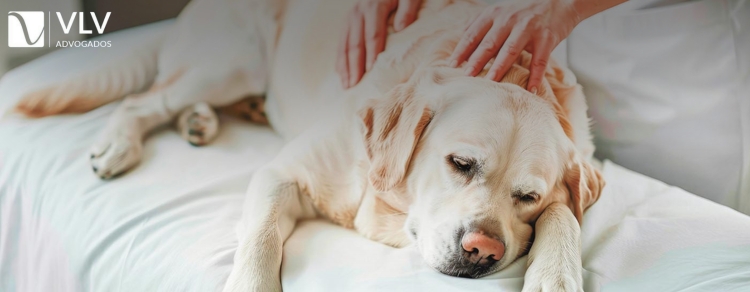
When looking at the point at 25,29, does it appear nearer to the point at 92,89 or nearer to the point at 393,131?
the point at 92,89

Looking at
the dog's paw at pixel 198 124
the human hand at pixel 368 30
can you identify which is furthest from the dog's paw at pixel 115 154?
the human hand at pixel 368 30

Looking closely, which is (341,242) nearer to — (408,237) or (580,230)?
(408,237)

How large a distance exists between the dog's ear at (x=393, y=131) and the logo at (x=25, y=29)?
961 mm

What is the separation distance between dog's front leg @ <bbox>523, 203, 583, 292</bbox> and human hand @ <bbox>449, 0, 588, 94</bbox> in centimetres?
24

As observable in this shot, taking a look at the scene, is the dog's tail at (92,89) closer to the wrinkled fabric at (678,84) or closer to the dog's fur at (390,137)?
the dog's fur at (390,137)

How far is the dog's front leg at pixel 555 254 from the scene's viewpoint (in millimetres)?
936

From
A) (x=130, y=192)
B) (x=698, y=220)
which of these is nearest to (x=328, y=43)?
(x=130, y=192)

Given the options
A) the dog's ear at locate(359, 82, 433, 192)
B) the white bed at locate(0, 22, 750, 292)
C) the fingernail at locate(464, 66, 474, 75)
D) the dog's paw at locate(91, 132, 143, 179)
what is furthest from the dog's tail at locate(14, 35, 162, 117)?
the fingernail at locate(464, 66, 474, 75)

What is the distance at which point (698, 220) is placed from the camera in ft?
3.39

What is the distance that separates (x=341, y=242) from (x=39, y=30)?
1038mm

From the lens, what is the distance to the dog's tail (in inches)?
61.1

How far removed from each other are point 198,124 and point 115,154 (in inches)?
8.3

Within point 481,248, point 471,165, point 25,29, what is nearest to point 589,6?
point 471,165

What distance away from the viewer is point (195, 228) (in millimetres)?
1206
